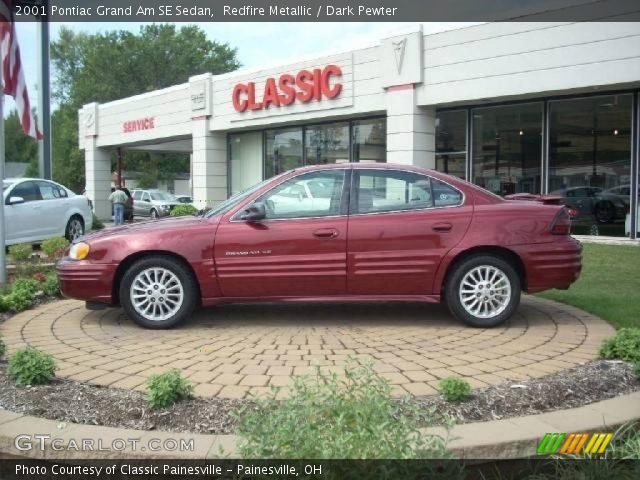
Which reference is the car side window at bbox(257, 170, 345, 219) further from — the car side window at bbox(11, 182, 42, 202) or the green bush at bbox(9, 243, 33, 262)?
the car side window at bbox(11, 182, 42, 202)

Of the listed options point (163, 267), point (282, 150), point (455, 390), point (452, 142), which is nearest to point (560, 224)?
point (455, 390)

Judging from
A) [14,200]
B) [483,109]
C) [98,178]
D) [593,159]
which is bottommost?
[14,200]

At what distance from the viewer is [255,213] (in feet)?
18.0

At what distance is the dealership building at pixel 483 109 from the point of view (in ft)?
43.9

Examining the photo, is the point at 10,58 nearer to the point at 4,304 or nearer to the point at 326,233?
the point at 4,304

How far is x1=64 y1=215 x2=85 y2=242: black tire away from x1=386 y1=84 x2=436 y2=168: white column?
786 cm

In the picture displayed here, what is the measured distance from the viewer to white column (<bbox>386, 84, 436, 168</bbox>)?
15.8 meters

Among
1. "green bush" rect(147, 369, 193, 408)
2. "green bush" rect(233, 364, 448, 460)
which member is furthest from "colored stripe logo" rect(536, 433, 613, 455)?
"green bush" rect(147, 369, 193, 408)

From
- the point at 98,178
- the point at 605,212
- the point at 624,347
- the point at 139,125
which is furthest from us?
the point at 98,178

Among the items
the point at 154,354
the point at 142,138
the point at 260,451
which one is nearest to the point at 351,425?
the point at 260,451

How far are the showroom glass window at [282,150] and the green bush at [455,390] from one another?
17.8m

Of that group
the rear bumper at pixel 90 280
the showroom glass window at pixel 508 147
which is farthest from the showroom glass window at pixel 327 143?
the rear bumper at pixel 90 280

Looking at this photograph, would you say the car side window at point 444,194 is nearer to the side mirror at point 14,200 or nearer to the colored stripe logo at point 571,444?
the colored stripe logo at point 571,444

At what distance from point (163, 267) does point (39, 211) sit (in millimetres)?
8598
